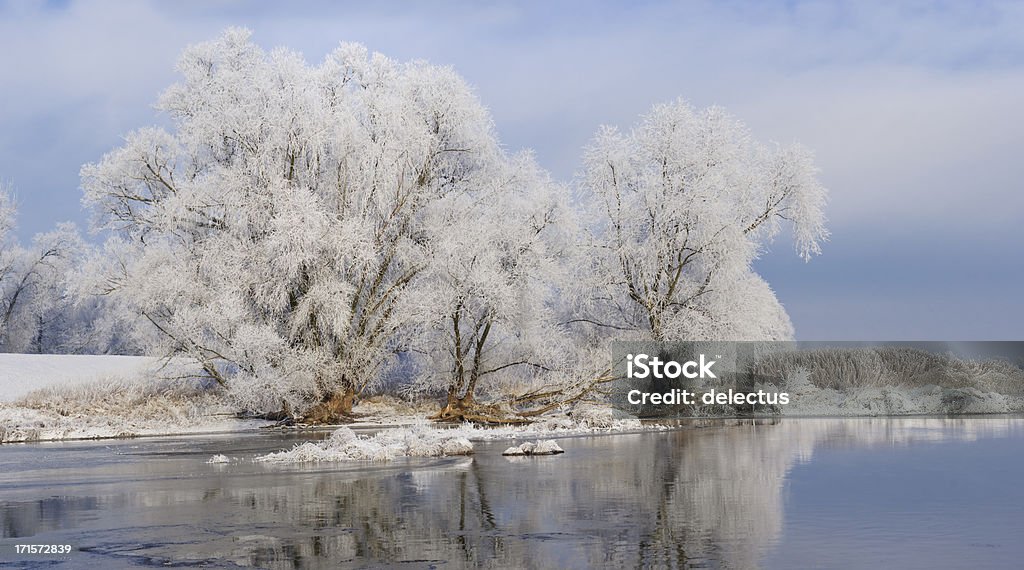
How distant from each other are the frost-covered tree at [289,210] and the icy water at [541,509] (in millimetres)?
9380

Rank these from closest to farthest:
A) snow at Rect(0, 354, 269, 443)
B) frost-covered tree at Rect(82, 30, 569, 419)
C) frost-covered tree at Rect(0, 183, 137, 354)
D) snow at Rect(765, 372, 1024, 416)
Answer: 1. snow at Rect(0, 354, 269, 443)
2. frost-covered tree at Rect(82, 30, 569, 419)
3. snow at Rect(765, 372, 1024, 416)
4. frost-covered tree at Rect(0, 183, 137, 354)

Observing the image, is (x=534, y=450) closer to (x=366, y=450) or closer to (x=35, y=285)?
(x=366, y=450)

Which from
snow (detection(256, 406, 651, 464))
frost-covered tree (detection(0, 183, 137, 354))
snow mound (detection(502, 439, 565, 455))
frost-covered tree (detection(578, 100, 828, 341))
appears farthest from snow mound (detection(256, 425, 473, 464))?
frost-covered tree (detection(0, 183, 137, 354))

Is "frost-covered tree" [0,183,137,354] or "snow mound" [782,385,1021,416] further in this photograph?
"frost-covered tree" [0,183,137,354]

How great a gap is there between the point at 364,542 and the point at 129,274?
81.0 ft

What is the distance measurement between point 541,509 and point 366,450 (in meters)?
8.34

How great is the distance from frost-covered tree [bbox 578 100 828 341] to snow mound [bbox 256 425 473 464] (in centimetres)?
1375

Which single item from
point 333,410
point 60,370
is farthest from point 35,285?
point 333,410

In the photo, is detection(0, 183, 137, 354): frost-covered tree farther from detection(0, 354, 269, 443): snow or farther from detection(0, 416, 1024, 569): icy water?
detection(0, 416, 1024, 569): icy water

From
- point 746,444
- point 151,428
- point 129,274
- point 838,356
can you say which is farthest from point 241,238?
point 838,356

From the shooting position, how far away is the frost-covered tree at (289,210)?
30078 millimetres

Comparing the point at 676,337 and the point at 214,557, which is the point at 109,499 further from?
the point at 676,337

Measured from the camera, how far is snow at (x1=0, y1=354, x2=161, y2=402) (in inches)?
1259

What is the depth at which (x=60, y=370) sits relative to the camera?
34.9m
